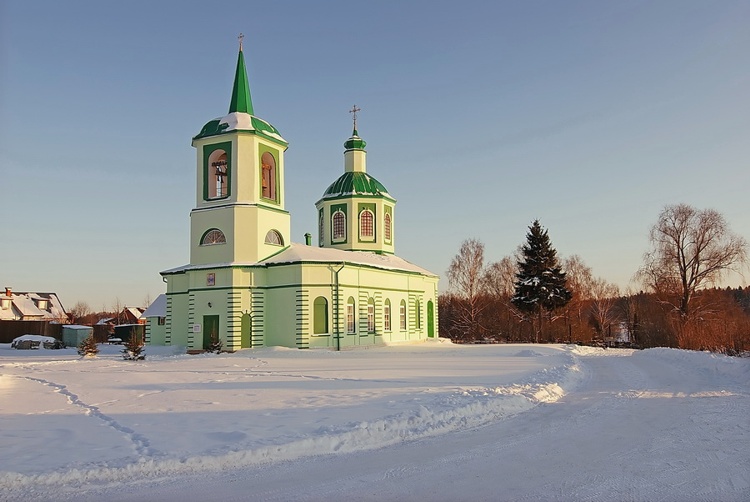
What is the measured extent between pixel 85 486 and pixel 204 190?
79.7ft

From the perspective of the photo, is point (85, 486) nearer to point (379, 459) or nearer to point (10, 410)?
point (379, 459)

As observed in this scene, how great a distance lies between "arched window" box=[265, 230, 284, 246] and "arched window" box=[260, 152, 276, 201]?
170cm

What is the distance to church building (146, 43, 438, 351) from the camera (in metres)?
28.2

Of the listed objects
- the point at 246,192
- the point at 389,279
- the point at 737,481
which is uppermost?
the point at 246,192

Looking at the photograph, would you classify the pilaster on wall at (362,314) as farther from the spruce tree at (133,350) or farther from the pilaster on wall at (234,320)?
the spruce tree at (133,350)

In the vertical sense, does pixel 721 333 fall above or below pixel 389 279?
below

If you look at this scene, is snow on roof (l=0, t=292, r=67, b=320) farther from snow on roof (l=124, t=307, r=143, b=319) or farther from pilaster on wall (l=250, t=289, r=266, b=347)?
pilaster on wall (l=250, t=289, r=266, b=347)

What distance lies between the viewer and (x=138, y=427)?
9.16 m

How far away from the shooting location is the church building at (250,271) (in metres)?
28.2

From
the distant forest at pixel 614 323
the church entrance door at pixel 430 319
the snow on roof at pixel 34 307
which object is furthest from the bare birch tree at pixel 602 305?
the snow on roof at pixel 34 307

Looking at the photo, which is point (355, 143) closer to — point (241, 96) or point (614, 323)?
point (241, 96)

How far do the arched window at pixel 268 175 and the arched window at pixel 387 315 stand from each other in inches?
348

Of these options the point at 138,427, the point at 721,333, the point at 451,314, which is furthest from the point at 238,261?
the point at 451,314

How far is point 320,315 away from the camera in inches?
1142
